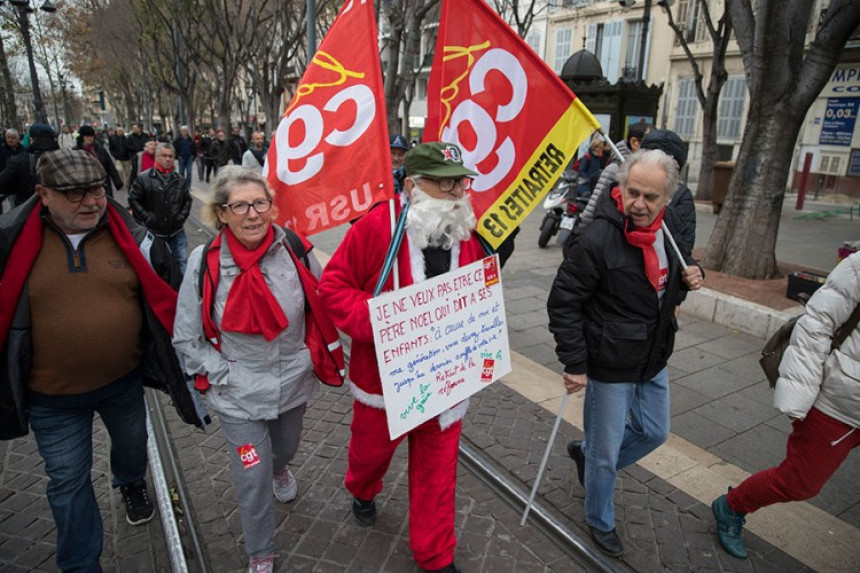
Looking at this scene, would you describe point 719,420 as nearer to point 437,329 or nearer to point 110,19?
point 437,329

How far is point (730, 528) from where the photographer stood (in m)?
2.85

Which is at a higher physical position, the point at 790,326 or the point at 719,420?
the point at 790,326

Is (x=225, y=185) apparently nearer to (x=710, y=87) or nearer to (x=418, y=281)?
(x=418, y=281)

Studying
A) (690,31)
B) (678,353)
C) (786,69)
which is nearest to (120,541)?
(678,353)

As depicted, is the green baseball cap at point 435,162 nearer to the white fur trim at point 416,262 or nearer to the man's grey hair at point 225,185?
the white fur trim at point 416,262

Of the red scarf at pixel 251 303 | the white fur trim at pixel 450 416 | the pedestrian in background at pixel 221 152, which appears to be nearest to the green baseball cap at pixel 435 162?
the red scarf at pixel 251 303

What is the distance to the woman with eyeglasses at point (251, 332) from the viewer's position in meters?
2.38

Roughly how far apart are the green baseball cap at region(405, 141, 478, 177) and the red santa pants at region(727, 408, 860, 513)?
187cm

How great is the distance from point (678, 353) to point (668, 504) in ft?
8.14

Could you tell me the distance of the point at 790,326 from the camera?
2.65m

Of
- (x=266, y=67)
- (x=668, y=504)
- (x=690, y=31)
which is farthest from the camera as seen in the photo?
(x=690, y=31)

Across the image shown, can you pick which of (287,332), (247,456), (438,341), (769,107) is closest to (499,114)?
(438,341)

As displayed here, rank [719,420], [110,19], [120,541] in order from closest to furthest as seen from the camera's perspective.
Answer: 1. [120,541]
2. [719,420]
3. [110,19]

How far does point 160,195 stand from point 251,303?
431 cm
